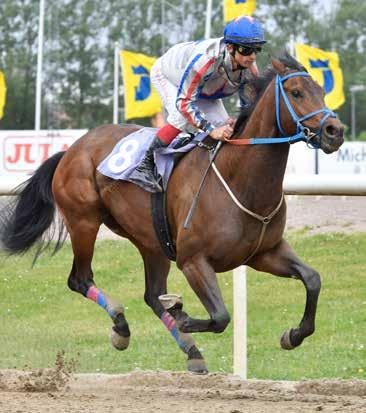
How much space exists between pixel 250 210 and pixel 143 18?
1428 inches

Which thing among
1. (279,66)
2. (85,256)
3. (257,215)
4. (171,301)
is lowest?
(171,301)

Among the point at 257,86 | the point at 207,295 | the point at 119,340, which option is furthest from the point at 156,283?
the point at 257,86

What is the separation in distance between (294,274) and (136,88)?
16.1 meters

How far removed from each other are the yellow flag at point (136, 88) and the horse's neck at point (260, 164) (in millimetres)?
15903

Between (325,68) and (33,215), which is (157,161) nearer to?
(33,215)

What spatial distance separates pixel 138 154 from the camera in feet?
19.0

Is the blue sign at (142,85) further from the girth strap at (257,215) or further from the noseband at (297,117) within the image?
the noseband at (297,117)

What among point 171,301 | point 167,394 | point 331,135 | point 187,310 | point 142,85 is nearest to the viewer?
point 331,135

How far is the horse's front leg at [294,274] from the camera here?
530 centimetres

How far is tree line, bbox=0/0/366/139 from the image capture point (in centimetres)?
3797

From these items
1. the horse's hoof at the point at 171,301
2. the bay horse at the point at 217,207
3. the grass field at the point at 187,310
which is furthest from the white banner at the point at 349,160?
the horse's hoof at the point at 171,301

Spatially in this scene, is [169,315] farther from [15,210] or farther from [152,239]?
[15,210]

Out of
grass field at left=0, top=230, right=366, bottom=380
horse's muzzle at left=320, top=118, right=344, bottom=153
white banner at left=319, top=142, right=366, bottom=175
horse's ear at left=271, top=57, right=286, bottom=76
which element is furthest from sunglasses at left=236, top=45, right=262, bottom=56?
white banner at left=319, top=142, right=366, bottom=175

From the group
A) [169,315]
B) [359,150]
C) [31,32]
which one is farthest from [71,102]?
[169,315]
